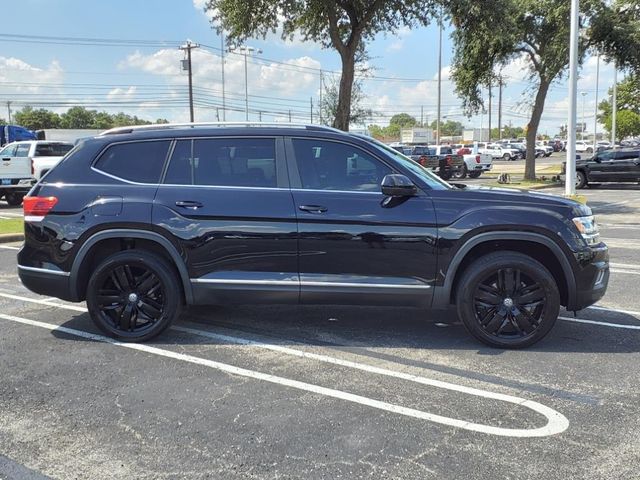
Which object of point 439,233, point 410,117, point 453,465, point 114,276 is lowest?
point 453,465

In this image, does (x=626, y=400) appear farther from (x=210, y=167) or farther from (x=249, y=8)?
(x=249, y=8)

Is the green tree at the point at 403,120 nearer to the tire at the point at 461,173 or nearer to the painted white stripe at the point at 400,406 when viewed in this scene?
the tire at the point at 461,173

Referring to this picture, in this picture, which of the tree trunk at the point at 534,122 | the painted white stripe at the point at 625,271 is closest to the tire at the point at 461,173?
the tree trunk at the point at 534,122

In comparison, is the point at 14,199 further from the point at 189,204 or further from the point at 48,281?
the point at 189,204

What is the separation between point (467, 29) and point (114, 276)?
1637 cm

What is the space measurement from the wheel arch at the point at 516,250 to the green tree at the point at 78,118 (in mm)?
119363

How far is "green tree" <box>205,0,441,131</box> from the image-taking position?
678 inches

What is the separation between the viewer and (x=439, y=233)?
15.8 feet

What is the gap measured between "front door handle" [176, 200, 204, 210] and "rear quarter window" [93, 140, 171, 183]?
1.06 feet

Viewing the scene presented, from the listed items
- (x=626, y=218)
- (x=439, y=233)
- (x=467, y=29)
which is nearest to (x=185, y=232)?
(x=439, y=233)

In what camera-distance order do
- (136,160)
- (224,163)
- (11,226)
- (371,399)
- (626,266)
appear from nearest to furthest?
(371,399) → (224,163) → (136,160) → (626,266) → (11,226)

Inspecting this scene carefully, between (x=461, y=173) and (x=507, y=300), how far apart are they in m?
30.2

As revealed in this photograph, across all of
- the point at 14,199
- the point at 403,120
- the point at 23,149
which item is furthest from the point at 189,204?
the point at 403,120

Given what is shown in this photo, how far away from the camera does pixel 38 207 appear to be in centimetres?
517
